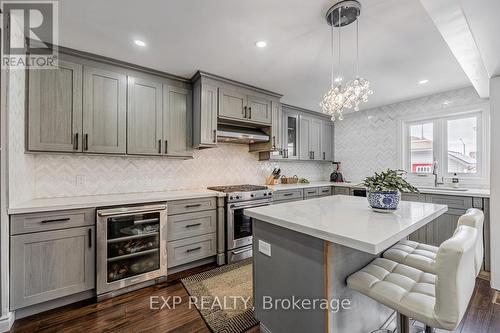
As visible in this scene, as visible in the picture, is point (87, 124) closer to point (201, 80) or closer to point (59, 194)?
point (59, 194)

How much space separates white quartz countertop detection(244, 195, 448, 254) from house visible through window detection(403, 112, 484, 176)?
2460 millimetres

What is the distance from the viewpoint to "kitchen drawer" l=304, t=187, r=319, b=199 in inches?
151

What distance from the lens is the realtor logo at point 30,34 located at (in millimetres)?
1631

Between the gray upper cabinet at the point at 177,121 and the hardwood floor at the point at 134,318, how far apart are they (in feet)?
5.60

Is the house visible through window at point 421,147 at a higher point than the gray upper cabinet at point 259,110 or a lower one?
lower

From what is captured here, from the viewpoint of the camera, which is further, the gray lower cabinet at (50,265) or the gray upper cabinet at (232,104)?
the gray upper cabinet at (232,104)

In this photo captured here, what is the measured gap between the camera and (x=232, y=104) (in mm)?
3080

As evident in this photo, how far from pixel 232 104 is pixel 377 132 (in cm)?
304

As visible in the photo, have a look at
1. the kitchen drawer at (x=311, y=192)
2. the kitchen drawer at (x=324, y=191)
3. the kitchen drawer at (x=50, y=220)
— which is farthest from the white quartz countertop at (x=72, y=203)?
the kitchen drawer at (x=324, y=191)

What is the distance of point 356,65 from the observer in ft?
8.32

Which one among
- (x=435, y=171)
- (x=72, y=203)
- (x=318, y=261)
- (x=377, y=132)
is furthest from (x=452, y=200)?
(x=72, y=203)

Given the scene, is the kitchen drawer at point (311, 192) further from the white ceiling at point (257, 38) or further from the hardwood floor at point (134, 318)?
the hardwood floor at point (134, 318)

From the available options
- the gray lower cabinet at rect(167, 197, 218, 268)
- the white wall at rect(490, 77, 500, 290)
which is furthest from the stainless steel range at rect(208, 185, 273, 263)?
the white wall at rect(490, 77, 500, 290)

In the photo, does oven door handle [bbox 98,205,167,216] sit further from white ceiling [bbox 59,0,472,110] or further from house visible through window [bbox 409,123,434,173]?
house visible through window [bbox 409,123,434,173]
